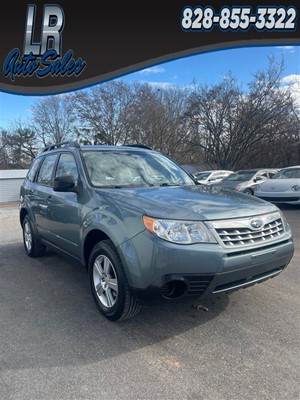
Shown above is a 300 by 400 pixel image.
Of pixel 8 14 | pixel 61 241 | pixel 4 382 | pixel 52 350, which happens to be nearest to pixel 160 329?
pixel 52 350

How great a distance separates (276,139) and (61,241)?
28.9 m

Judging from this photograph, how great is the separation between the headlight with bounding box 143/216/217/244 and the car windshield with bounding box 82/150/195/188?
1117 millimetres

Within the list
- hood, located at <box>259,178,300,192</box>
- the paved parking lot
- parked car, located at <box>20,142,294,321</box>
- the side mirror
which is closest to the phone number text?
hood, located at <box>259,178,300,192</box>

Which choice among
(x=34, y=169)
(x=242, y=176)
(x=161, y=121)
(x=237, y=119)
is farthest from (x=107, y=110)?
(x=34, y=169)

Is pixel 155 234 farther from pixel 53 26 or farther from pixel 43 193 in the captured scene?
pixel 53 26

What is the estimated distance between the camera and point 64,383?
2.33m

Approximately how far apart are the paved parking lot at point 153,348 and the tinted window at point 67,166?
150cm

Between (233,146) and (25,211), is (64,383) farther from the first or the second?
(233,146)

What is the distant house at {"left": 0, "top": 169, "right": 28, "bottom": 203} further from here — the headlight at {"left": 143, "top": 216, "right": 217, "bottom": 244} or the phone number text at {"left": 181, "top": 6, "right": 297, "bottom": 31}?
the headlight at {"left": 143, "top": 216, "right": 217, "bottom": 244}

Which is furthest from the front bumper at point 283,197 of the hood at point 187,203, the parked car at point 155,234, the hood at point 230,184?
the hood at point 187,203

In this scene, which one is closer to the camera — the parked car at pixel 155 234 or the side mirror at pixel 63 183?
the parked car at pixel 155 234

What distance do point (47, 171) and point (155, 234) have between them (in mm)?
2944

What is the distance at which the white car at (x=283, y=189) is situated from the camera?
424 inches

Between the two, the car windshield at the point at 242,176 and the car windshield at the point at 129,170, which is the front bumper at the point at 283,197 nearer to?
the car windshield at the point at 242,176
